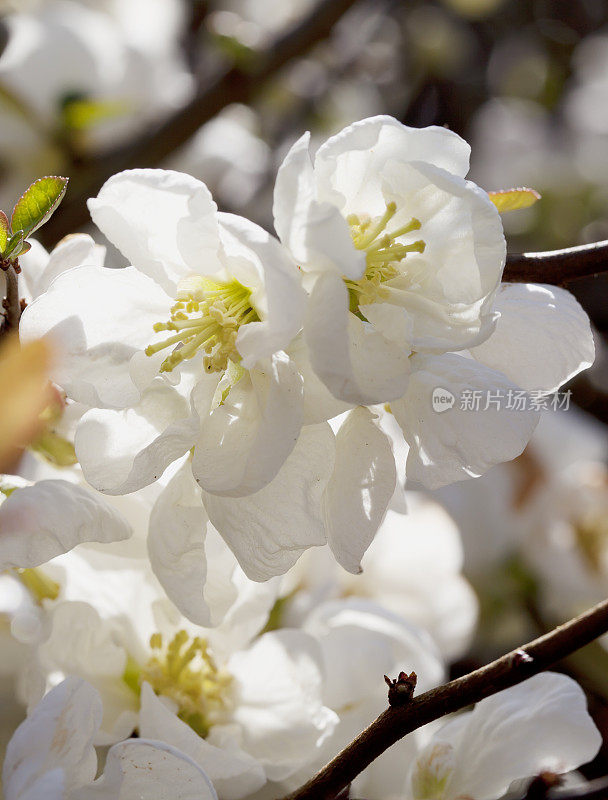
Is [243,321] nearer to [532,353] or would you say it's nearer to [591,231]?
[532,353]

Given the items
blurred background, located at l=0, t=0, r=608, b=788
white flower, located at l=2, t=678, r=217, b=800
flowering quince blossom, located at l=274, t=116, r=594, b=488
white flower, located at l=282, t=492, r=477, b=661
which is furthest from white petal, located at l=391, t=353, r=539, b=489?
blurred background, located at l=0, t=0, r=608, b=788

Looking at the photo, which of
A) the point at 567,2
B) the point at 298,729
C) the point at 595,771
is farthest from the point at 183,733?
the point at 567,2

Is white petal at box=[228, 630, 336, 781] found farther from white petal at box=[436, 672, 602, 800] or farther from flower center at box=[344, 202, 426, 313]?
flower center at box=[344, 202, 426, 313]

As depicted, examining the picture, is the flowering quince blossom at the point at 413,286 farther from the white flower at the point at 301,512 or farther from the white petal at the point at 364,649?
the white petal at the point at 364,649

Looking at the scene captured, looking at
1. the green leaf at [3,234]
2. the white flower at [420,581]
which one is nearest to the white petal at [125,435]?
the green leaf at [3,234]

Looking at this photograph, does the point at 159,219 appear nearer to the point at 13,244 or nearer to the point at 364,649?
the point at 13,244

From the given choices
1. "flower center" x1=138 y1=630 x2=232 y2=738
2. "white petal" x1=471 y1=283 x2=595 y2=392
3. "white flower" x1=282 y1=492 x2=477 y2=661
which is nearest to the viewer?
"white petal" x1=471 y1=283 x2=595 y2=392

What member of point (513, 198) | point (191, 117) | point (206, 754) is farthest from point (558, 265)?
point (191, 117)
